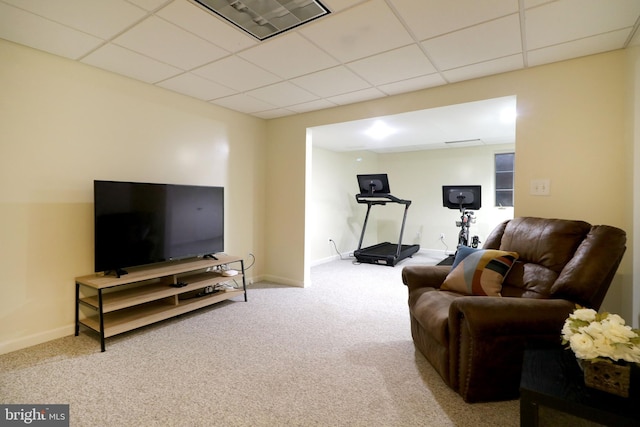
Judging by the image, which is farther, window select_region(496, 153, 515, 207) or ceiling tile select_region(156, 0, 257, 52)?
window select_region(496, 153, 515, 207)

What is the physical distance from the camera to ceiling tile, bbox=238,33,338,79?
7.50 ft

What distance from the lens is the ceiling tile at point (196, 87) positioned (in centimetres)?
299

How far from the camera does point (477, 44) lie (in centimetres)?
229

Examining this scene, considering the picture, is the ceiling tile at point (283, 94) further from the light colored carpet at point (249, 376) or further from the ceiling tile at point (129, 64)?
the light colored carpet at point (249, 376)

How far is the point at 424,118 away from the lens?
369 cm

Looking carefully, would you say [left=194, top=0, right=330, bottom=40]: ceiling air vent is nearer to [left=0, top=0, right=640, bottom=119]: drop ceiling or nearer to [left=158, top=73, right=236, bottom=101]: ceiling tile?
[left=0, top=0, right=640, bottom=119]: drop ceiling

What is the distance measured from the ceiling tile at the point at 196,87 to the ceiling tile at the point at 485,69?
2233 mm

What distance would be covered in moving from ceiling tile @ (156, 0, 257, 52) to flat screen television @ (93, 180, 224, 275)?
57.3 inches

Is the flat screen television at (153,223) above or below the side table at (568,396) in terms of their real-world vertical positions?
above

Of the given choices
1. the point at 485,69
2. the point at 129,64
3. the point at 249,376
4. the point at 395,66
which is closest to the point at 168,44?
the point at 129,64

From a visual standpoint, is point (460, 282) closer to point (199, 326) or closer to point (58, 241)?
point (199, 326)

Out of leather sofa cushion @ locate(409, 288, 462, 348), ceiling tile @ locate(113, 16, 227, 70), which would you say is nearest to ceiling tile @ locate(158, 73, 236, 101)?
ceiling tile @ locate(113, 16, 227, 70)

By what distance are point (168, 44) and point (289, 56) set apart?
3.00 ft

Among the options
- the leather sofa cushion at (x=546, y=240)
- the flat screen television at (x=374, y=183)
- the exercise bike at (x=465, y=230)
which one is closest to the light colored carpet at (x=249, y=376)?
the leather sofa cushion at (x=546, y=240)
